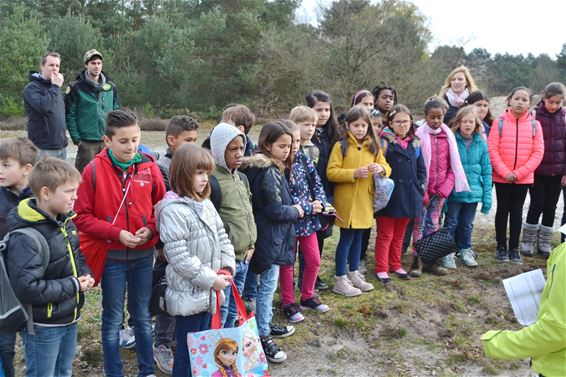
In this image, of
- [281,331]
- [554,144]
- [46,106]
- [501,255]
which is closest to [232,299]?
[281,331]

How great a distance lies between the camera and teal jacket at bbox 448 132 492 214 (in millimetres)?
5578

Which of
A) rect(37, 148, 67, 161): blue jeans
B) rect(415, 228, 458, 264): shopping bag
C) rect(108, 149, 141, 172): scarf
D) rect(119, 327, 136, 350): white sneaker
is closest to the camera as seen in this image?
rect(108, 149, 141, 172): scarf

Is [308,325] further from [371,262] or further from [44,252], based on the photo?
[44,252]

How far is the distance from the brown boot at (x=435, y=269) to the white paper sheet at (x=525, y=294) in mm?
2959

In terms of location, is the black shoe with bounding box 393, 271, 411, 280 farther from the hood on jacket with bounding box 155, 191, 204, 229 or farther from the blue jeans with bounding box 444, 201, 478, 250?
the hood on jacket with bounding box 155, 191, 204, 229

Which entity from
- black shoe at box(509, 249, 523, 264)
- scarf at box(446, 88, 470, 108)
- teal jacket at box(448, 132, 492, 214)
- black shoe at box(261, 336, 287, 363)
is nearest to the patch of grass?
black shoe at box(261, 336, 287, 363)

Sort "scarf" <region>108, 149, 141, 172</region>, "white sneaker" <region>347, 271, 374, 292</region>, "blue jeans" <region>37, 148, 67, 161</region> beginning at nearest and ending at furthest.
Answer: "scarf" <region>108, 149, 141, 172</region> < "white sneaker" <region>347, 271, 374, 292</region> < "blue jeans" <region>37, 148, 67, 161</region>

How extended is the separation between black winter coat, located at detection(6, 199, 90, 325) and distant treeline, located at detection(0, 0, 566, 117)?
59.3 feet

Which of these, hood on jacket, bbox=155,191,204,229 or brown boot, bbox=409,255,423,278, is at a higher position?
hood on jacket, bbox=155,191,204,229

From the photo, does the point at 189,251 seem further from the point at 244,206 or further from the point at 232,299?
the point at 232,299

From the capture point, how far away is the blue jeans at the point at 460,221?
5723mm

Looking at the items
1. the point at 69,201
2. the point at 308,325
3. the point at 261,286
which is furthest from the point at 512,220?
the point at 69,201

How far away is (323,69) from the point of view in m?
21.7

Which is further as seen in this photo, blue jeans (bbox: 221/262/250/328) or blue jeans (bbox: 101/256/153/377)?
blue jeans (bbox: 221/262/250/328)
